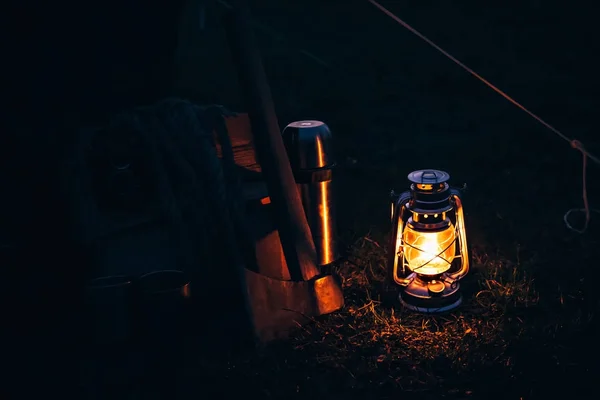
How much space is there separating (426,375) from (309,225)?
4.00ft

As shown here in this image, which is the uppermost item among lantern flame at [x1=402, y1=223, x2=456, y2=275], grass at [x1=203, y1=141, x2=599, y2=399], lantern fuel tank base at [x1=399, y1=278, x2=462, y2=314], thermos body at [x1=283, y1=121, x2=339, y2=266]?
thermos body at [x1=283, y1=121, x2=339, y2=266]

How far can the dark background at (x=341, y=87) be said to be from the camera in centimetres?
407

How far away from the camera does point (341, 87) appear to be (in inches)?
344

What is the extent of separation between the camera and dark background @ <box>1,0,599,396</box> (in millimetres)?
4066

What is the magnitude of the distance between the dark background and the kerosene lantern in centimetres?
111

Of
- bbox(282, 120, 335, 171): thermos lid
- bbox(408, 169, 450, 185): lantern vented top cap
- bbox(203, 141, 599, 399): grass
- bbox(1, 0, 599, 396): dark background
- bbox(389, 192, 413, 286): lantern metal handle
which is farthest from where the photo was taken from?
bbox(1, 0, 599, 396): dark background

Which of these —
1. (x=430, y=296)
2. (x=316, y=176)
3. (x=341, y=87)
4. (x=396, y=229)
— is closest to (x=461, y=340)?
(x=430, y=296)

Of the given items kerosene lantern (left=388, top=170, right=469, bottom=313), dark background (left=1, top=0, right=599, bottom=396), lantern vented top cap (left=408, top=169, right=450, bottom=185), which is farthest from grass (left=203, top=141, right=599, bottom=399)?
dark background (left=1, top=0, right=599, bottom=396)

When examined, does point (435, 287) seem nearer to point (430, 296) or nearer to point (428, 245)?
point (430, 296)

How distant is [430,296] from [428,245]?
0.29 m

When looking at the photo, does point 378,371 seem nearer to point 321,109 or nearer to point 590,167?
point 590,167

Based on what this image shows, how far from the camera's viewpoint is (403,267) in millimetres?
3725

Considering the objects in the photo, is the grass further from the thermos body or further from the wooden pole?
the wooden pole

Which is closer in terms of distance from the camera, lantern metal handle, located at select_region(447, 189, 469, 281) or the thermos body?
lantern metal handle, located at select_region(447, 189, 469, 281)
